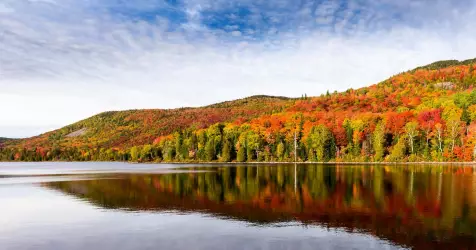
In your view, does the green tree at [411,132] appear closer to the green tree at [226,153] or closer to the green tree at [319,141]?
the green tree at [319,141]

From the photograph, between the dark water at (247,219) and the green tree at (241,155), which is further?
the green tree at (241,155)

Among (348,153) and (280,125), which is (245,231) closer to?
(348,153)

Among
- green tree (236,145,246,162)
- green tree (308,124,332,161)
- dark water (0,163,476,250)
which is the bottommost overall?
dark water (0,163,476,250)

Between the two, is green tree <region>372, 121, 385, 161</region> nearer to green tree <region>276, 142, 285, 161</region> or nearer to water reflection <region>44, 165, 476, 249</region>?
green tree <region>276, 142, 285, 161</region>

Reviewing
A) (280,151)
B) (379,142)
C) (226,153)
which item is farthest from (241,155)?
(379,142)

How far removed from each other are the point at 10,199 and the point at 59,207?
10.7 m

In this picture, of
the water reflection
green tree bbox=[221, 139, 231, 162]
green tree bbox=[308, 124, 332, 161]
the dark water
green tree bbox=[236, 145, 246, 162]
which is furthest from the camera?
green tree bbox=[221, 139, 231, 162]

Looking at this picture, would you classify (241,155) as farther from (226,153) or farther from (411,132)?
(411,132)

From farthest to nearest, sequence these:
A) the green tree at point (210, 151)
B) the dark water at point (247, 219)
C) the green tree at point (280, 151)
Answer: the green tree at point (210, 151) < the green tree at point (280, 151) < the dark water at point (247, 219)

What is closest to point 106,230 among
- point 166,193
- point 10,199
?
point 166,193

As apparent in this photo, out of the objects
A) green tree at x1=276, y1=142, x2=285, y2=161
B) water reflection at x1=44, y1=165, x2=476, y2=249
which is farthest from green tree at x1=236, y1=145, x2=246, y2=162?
water reflection at x1=44, y1=165, x2=476, y2=249

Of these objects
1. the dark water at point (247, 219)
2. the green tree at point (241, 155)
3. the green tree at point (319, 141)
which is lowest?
the dark water at point (247, 219)

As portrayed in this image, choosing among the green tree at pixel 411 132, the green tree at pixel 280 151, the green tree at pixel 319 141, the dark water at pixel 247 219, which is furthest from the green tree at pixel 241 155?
the dark water at pixel 247 219

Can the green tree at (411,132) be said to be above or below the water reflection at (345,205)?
above
